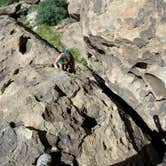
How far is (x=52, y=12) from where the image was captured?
1766 cm

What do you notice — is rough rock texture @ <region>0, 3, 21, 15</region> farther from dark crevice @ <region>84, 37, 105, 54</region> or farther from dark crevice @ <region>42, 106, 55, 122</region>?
dark crevice @ <region>42, 106, 55, 122</region>

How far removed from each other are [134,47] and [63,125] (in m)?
3.07

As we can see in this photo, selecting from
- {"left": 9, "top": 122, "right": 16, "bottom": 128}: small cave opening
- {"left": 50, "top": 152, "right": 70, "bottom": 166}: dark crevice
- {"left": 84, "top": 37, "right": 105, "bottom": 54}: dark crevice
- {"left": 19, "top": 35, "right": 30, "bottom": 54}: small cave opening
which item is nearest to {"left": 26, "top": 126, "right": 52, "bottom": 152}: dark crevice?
{"left": 50, "top": 152, "right": 70, "bottom": 166}: dark crevice

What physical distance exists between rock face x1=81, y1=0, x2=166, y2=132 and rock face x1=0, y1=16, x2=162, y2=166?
1.46 feet

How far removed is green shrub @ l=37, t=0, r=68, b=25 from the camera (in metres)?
17.7

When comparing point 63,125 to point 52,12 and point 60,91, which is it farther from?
point 52,12

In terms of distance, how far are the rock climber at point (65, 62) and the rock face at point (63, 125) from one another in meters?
0.64

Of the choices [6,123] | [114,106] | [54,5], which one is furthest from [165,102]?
[54,5]

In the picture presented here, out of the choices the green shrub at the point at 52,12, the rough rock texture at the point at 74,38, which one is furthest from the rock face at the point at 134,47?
the green shrub at the point at 52,12

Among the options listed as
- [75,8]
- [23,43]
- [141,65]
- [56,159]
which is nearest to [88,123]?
[56,159]

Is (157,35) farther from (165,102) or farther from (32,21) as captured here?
(32,21)

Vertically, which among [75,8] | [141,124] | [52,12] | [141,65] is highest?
[141,65]

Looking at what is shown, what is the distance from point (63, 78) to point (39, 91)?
896 mm

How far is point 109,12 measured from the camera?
1134 centimetres
